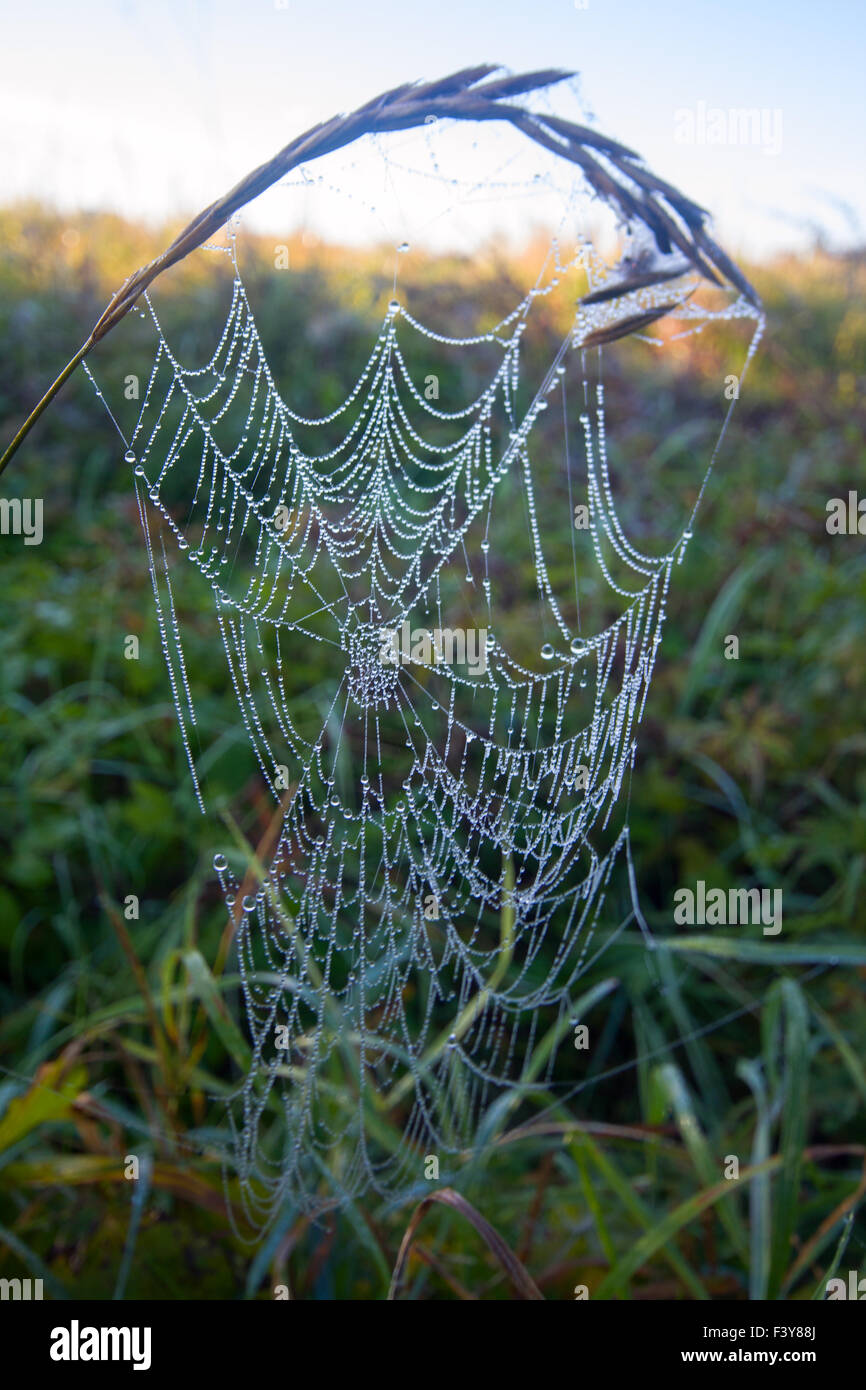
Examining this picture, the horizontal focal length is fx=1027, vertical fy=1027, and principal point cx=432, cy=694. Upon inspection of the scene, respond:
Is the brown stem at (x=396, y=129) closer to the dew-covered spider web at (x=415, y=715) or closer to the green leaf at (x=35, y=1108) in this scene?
the dew-covered spider web at (x=415, y=715)

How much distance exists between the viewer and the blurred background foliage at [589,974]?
1.67m

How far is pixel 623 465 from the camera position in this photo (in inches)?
155

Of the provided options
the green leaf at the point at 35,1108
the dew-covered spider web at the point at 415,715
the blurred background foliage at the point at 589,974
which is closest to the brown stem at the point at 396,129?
the dew-covered spider web at the point at 415,715

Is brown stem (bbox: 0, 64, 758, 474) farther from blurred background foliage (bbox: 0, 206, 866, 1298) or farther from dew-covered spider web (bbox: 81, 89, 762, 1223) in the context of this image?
blurred background foliage (bbox: 0, 206, 866, 1298)

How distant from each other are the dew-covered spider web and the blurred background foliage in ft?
0.30

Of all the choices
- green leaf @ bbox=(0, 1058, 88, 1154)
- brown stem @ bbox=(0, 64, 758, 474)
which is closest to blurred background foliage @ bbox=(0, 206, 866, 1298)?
green leaf @ bbox=(0, 1058, 88, 1154)

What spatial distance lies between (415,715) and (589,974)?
32.1 inches

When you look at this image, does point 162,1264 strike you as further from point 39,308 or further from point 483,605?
point 39,308

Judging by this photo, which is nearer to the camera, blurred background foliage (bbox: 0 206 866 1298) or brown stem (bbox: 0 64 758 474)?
brown stem (bbox: 0 64 758 474)

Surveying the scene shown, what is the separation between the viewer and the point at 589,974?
2457mm

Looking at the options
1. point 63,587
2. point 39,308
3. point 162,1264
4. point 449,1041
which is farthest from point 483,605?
point 39,308

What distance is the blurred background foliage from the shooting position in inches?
65.7

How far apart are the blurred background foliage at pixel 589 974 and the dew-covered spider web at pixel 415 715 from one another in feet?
0.30

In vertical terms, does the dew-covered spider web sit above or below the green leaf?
above
